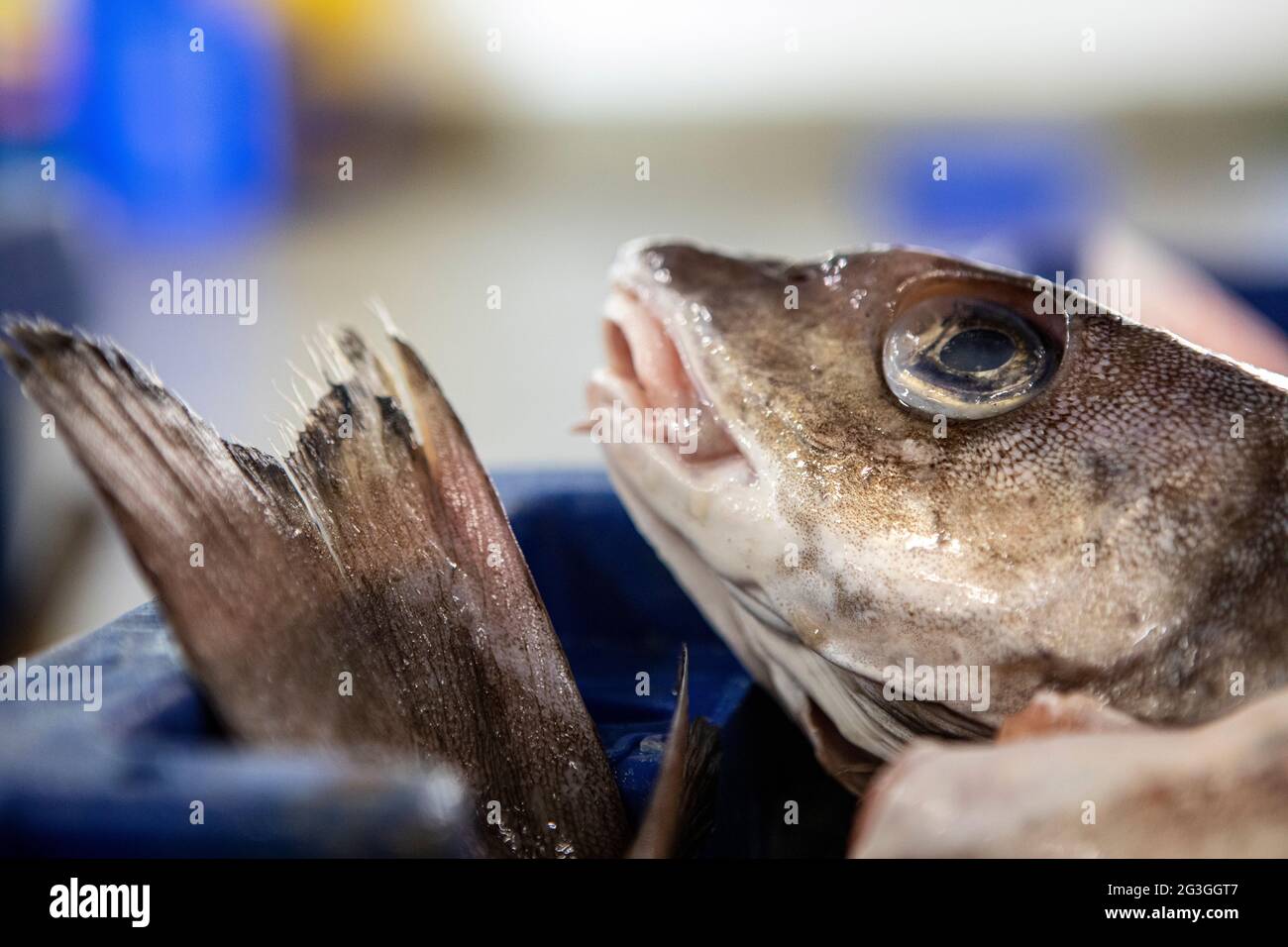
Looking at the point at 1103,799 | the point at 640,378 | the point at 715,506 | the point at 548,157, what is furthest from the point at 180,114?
the point at 1103,799

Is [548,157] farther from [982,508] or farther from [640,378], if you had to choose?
[982,508]

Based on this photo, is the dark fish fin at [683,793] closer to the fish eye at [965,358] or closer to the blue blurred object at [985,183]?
the fish eye at [965,358]

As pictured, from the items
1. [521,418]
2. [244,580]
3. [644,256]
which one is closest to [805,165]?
[521,418]

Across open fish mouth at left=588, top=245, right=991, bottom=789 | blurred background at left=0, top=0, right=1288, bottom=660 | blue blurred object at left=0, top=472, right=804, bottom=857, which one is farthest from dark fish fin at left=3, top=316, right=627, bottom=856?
blurred background at left=0, top=0, right=1288, bottom=660
